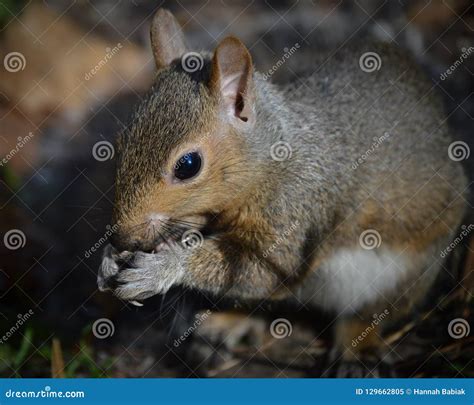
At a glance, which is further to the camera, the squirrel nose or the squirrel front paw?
the squirrel front paw

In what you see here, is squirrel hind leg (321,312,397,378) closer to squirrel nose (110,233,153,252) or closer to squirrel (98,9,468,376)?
squirrel (98,9,468,376)

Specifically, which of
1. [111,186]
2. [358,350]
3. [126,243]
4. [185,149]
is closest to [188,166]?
[185,149]

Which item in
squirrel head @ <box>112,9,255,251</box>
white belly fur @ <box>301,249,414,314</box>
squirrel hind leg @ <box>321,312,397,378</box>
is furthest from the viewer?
squirrel hind leg @ <box>321,312,397,378</box>

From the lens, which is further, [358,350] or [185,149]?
[358,350]

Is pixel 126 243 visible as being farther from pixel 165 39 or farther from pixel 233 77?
pixel 165 39

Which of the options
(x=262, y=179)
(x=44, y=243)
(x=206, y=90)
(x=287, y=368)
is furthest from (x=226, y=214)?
(x=44, y=243)

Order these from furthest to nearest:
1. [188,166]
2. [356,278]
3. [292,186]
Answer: [356,278]
[292,186]
[188,166]

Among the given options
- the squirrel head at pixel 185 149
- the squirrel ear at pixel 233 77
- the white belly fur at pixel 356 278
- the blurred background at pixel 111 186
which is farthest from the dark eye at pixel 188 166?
the white belly fur at pixel 356 278

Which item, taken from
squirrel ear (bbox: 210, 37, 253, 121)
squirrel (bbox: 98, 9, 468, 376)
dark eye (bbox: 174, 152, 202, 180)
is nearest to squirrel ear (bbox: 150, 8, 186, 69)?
squirrel (bbox: 98, 9, 468, 376)
